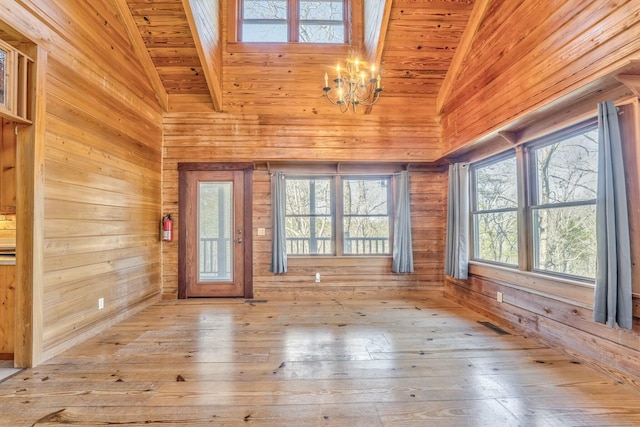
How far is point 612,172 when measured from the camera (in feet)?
7.22

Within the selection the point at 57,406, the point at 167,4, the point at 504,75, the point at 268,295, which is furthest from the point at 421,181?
the point at 57,406

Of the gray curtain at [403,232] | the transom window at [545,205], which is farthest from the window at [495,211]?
the gray curtain at [403,232]

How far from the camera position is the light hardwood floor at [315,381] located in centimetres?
184

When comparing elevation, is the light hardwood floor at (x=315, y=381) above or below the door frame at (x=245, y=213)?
below

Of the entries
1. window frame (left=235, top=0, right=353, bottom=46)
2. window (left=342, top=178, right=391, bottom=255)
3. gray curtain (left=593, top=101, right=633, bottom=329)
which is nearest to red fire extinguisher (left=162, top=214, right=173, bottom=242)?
window (left=342, top=178, right=391, bottom=255)

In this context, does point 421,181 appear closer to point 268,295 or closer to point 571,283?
point 571,283

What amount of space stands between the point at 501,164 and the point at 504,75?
1.07m

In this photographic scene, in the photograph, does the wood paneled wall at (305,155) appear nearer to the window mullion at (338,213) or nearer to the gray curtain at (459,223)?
the window mullion at (338,213)

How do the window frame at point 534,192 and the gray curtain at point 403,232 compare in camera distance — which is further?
the gray curtain at point 403,232

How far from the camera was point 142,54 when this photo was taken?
397 cm

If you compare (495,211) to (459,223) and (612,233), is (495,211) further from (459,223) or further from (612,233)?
(612,233)

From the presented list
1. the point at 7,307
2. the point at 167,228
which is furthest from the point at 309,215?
the point at 7,307

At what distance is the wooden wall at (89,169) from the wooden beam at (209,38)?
2.88ft

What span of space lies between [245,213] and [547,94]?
408 cm
